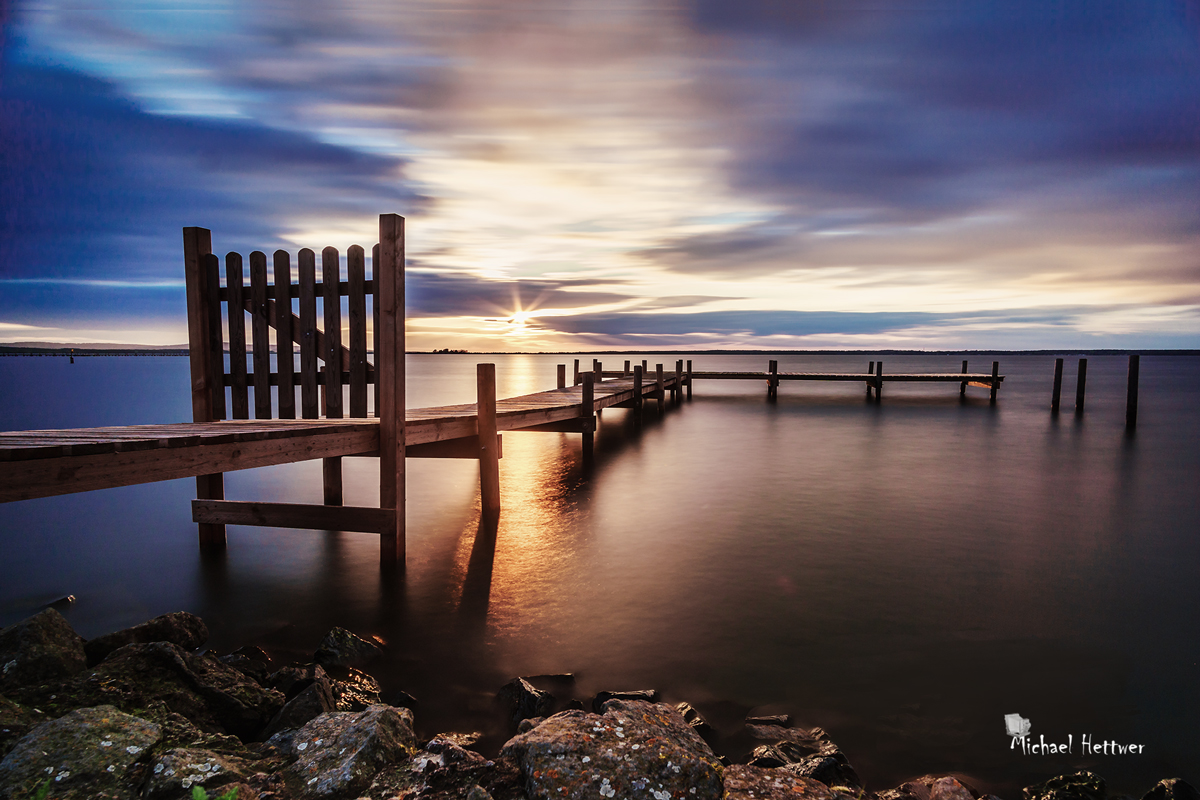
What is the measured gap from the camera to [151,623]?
16.7 feet

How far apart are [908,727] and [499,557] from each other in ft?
17.2

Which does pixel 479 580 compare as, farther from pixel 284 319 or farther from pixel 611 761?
pixel 611 761

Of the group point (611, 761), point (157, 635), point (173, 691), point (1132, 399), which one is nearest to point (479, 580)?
point (157, 635)

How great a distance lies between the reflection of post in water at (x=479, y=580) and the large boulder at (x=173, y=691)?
2275 mm

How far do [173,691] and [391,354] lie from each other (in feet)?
11.4

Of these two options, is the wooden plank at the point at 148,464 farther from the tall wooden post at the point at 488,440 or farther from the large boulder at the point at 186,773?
the tall wooden post at the point at 488,440

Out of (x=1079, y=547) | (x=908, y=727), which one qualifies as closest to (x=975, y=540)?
(x=1079, y=547)

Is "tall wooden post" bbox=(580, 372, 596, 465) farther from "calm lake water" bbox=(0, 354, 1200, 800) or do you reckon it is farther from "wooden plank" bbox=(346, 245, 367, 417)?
"wooden plank" bbox=(346, 245, 367, 417)

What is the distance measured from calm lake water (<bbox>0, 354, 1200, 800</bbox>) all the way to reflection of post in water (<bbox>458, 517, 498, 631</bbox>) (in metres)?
0.04

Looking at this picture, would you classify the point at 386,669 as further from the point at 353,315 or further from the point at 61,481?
the point at 353,315

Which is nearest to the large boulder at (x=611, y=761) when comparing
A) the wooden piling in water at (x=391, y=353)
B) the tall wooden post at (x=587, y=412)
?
the wooden piling in water at (x=391, y=353)

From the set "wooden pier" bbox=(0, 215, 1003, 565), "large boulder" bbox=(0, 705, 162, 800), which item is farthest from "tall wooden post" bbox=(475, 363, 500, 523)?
"large boulder" bbox=(0, 705, 162, 800)

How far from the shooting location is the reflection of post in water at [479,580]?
6.26 m

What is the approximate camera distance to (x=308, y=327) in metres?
6.48
